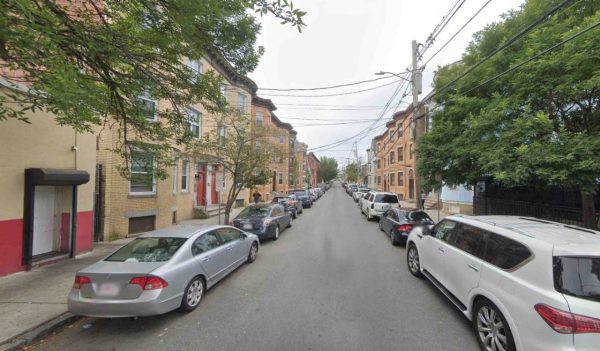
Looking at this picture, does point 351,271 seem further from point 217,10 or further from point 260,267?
point 217,10

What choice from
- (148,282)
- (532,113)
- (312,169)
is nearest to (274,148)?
(532,113)

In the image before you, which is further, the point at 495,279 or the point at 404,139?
the point at 404,139

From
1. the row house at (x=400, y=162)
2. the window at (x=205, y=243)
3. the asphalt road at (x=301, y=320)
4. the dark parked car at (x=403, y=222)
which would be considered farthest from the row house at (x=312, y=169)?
the window at (x=205, y=243)

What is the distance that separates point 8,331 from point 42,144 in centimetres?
474

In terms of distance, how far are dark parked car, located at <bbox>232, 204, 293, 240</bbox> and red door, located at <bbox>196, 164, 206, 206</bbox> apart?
7046 mm

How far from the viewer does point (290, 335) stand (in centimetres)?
387

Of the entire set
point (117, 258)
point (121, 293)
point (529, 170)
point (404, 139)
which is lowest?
point (121, 293)

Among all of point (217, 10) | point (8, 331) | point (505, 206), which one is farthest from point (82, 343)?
point (505, 206)

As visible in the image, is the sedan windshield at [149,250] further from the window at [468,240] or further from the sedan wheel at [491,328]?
the window at [468,240]

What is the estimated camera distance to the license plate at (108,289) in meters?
3.99

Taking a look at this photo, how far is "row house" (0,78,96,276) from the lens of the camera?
Answer: 610 cm

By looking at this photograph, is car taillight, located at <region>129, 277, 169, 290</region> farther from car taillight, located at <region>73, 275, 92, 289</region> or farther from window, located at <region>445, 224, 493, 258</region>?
window, located at <region>445, 224, 493, 258</region>

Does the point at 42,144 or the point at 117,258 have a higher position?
the point at 42,144

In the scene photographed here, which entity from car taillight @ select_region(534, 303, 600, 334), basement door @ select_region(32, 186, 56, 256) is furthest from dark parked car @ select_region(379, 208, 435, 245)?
basement door @ select_region(32, 186, 56, 256)
